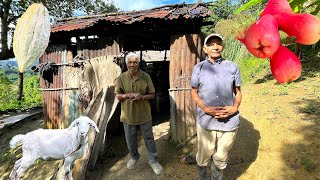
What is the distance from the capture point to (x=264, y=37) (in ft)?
1.38

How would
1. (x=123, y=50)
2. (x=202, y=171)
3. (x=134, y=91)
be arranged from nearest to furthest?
(x=202, y=171), (x=134, y=91), (x=123, y=50)

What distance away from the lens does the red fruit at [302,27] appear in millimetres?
444

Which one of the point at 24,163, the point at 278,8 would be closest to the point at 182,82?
the point at 24,163

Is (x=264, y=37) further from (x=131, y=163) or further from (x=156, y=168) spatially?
(x=131, y=163)

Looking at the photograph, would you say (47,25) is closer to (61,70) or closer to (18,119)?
(61,70)

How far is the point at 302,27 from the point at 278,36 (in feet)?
0.17

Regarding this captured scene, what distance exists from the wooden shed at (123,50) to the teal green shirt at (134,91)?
4.11 ft

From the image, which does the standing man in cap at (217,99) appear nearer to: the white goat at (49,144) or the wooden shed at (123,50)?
the white goat at (49,144)

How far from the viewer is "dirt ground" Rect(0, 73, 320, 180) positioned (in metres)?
4.22

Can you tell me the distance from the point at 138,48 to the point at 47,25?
7.96 meters

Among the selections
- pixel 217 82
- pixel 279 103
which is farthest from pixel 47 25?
pixel 279 103

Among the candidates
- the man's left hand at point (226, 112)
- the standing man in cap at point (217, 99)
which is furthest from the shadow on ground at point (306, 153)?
the man's left hand at point (226, 112)

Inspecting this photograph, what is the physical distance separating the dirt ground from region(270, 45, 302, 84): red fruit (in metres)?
4.04

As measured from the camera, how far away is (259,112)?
625cm
